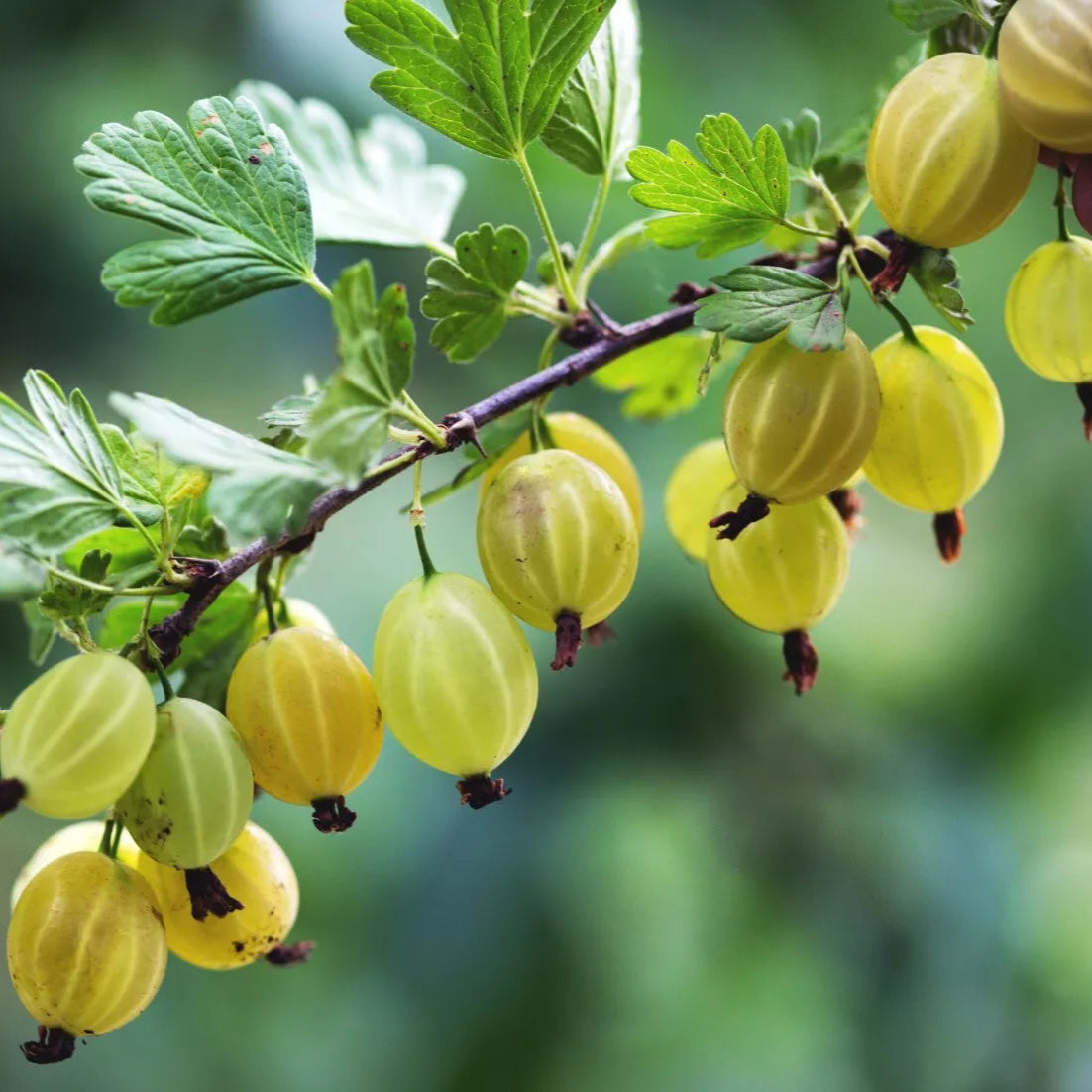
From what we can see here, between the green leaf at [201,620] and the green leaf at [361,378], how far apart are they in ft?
0.59

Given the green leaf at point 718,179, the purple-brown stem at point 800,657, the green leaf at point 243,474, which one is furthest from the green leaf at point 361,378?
the purple-brown stem at point 800,657

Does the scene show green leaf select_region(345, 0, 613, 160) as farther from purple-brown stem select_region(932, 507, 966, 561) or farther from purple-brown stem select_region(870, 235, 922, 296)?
purple-brown stem select_region(932, 507, 966, 561)

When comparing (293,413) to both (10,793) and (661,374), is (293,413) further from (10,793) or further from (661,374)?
(661,374)

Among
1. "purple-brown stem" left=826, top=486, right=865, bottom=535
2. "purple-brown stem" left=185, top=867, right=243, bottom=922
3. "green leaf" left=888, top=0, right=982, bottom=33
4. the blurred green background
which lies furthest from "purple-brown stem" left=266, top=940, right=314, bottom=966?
the blurred green background

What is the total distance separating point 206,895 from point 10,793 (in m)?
0.09

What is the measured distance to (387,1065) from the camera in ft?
4.45

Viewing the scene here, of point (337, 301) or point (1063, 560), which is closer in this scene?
point (337, 301)

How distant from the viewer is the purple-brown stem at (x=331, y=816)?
0.46m

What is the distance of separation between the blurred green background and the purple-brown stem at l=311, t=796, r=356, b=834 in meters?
0.91

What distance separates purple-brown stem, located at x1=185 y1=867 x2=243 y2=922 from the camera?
0.45m

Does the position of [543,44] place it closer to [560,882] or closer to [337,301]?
[337,301]

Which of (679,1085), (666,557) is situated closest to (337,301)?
(666,557)

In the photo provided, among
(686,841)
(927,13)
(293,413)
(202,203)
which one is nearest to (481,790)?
(293,413)

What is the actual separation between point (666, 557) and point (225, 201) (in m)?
1.03
